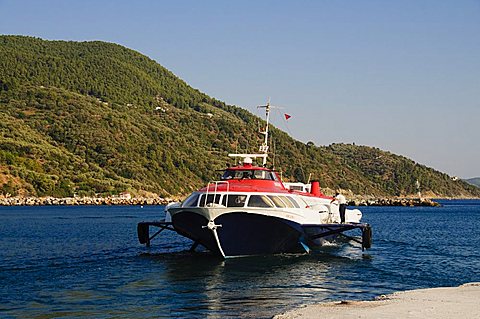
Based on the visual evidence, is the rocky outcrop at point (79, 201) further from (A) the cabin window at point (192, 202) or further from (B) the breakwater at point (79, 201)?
(A) the cabin window at point (192, 202)

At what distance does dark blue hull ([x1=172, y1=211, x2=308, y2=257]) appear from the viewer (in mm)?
33594

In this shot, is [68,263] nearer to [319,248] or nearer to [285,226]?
[285,226]

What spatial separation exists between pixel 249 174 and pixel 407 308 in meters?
19.7

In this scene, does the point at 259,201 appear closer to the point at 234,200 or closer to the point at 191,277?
the point at 234,200

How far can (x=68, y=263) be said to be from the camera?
34.1 m

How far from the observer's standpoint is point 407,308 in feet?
62.7

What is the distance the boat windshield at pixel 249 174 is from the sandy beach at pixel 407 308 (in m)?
16.5

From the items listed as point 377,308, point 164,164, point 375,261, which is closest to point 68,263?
point 375,261

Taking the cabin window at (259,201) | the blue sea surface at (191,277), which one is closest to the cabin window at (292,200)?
the cabin window at (259,201)

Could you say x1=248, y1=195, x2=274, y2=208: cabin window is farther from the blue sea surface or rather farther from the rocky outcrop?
the rocky outcrop

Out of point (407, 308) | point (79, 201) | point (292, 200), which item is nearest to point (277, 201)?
point (292, 200)

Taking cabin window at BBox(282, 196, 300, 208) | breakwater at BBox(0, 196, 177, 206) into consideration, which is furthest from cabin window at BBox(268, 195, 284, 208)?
breakwater at BBox(0, 196, 177, 206)

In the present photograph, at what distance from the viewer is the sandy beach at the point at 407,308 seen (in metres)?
18.0

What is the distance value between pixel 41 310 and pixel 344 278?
46.5ft
